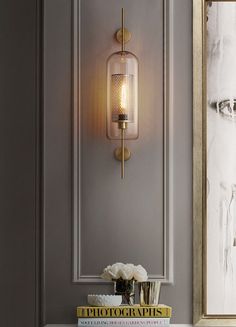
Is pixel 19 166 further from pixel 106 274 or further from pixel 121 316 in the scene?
pixel 121 316

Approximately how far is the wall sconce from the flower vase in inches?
15.0

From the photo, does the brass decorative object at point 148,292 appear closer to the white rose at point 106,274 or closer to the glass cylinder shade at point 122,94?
the white rose at point 106,274

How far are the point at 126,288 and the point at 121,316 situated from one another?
11 centimetres

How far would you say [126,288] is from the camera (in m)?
2.76

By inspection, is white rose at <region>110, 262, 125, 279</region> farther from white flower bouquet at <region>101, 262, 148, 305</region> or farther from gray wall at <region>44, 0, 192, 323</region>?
gray wall at <region>44, 0, 192, 323</region>

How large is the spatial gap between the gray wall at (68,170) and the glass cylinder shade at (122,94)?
10 centimetres

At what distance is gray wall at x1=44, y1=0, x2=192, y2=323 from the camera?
2.88 meters

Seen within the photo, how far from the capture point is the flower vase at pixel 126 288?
2758 millimetres

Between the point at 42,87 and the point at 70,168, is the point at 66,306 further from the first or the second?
the point at 42,87

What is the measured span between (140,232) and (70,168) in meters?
0.34

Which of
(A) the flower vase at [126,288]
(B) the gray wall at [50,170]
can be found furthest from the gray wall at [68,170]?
(A) the flower vase at [126,288]

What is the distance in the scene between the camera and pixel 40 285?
2.91 m

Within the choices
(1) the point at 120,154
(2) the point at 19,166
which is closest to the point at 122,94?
(1) the point at 120,154

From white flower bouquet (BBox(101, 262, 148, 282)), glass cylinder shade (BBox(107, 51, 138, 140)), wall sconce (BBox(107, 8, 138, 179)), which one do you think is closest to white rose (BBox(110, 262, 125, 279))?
white flower bouquet (BBox(101, 262, 148, 282))
